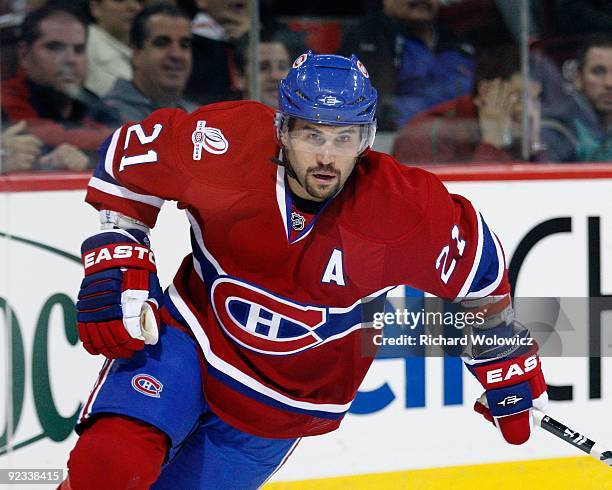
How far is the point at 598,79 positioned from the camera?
3760mm

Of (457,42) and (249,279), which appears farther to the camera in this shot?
(457,42)

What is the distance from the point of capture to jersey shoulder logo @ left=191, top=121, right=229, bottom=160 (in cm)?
237

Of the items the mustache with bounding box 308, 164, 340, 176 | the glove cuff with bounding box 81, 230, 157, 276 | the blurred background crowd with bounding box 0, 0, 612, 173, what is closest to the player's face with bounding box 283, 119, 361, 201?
the mustache with bounding box 308, 164, 340, 176

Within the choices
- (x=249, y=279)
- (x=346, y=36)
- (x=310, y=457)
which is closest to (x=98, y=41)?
(x=346, y=36)

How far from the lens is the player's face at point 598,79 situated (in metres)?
3.74

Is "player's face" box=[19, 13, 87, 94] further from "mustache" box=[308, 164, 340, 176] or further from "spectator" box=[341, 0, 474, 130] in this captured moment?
"mustache" box=[308, 164, 340, 176]

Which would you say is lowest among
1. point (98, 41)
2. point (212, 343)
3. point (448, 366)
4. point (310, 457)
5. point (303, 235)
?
point (310, 457)

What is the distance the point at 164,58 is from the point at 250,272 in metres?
1.08

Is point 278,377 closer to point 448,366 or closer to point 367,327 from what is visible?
point 367,327

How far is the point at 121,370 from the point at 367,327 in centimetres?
59

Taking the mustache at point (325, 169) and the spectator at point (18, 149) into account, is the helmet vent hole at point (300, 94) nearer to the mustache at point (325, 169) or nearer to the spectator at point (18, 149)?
the mustache at point (325, 169)

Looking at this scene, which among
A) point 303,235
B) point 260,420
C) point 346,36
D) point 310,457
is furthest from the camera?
point 346,36

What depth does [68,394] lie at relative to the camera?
9.96 ft

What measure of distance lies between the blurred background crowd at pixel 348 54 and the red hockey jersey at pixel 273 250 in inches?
26.4
